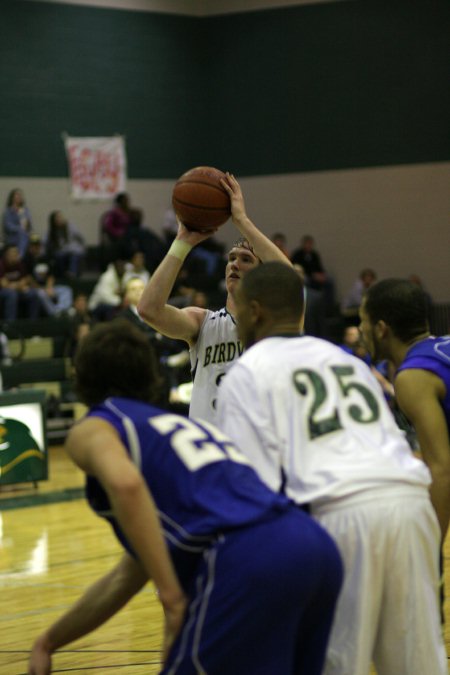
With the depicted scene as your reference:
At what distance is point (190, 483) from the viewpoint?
254cm

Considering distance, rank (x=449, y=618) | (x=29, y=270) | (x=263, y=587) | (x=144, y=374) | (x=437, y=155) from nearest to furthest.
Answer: (x=263, y=587) < (x=144, y=374) < (x=449, y=618) < (x=29, y=270) < (x=437, y=155)

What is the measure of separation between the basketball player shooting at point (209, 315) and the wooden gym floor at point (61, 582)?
4.02 feet

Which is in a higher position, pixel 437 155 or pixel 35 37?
pixel 35 37

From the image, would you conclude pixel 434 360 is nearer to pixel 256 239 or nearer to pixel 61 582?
pixel 256 239

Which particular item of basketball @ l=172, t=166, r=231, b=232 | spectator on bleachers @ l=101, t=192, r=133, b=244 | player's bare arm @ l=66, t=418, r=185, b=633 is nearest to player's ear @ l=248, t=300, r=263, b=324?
player's bare arm @ l=66, t=418, r=185, b=633

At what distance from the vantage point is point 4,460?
30.4 ft

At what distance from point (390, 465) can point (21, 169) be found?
15.7 meters

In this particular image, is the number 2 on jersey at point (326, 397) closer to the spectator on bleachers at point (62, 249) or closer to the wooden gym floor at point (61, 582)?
the wooden gym floor at point (61, 582)

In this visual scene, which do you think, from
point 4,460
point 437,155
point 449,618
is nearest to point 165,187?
point 437,155

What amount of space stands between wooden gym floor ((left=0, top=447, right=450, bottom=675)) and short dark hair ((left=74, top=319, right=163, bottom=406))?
2.02 m

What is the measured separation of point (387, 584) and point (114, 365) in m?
0.92

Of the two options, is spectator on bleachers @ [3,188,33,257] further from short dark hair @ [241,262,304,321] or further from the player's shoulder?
short dark hair @ [241,262,304,321]

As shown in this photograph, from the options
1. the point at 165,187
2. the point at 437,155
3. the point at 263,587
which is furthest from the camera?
the point at 165,187

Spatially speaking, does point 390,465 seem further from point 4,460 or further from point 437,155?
point 437,155
